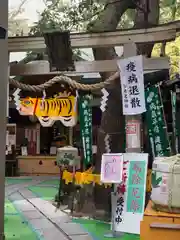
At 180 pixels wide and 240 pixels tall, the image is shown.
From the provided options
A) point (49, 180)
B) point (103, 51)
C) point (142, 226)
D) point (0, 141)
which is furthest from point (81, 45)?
point (49, 180)

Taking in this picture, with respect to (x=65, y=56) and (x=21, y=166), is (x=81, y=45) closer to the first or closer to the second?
(x=65, y=56)

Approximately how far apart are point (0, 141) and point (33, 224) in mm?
4936

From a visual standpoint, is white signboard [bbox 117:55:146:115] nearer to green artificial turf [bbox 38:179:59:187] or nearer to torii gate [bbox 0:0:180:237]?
torii gate [bbox 0:0:180:237]

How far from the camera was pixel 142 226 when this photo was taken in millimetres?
4277

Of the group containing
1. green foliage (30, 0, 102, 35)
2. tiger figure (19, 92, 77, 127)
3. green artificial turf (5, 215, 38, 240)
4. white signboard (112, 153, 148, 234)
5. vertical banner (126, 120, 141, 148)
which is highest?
green foliage (30, 0, 102, 35)

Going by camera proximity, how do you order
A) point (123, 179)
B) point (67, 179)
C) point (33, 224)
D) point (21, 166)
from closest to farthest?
point (123, 179)
point (33, 224)
point (67, 179)
point (21, 166)

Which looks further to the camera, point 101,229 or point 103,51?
point 103,51

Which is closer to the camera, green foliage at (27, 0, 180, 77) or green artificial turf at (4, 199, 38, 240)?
green artificial turf at (4, 199, 38, 240)

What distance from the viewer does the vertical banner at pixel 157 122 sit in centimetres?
789

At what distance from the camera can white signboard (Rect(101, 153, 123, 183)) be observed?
7.02 metres

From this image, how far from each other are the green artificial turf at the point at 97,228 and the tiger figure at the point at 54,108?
2368 millimetres

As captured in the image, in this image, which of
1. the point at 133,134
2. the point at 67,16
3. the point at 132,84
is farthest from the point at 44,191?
the point at 132,84

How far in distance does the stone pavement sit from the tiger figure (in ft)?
7.79

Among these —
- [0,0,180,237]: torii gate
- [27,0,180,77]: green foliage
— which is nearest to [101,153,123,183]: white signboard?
[0,0,180,237]: torii gate
